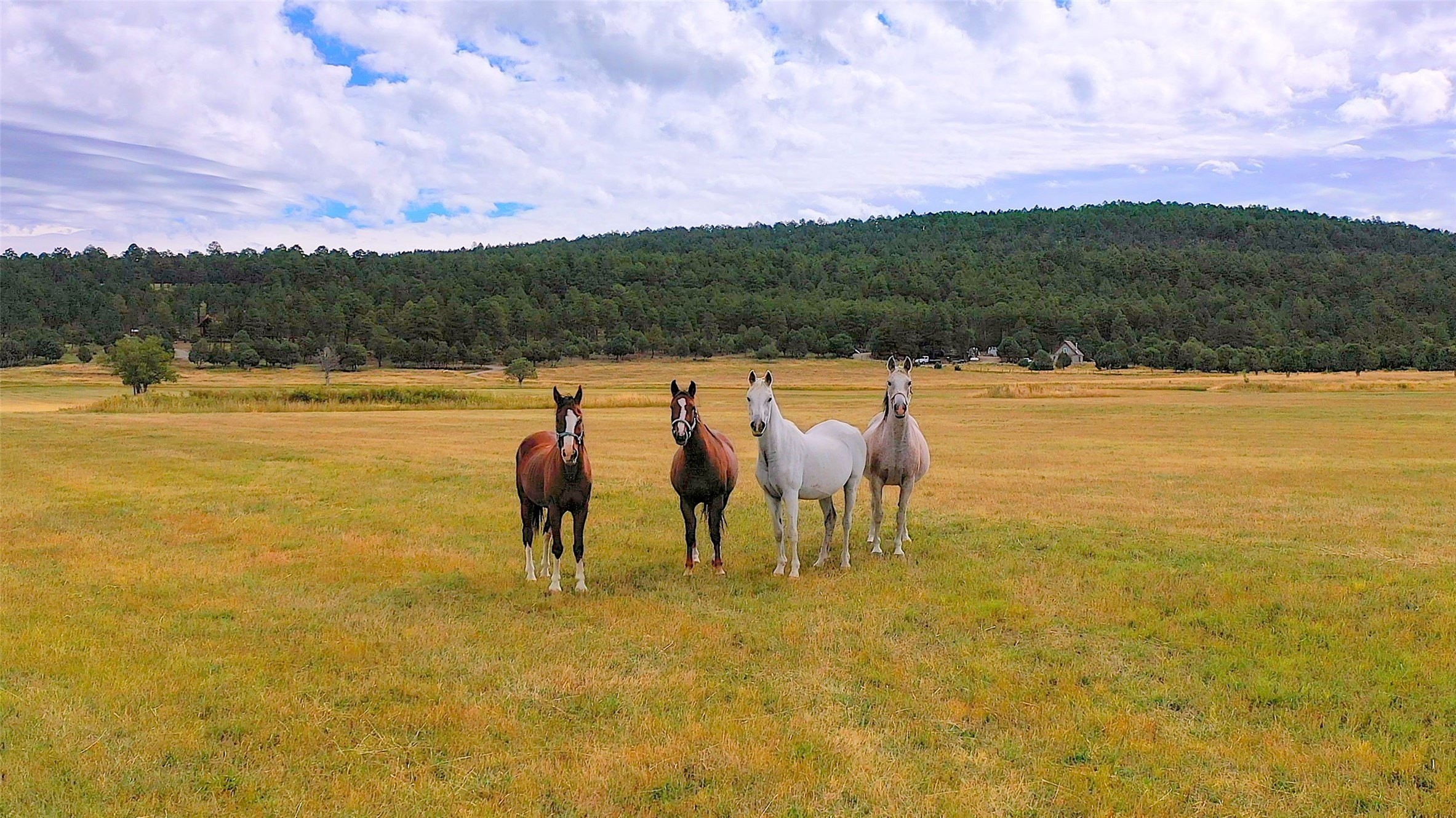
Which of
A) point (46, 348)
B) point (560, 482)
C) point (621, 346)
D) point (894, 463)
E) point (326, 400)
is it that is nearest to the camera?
point (560, 482)

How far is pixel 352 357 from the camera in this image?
11550 centimetres

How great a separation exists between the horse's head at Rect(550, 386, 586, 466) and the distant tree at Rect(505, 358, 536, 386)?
78.2m

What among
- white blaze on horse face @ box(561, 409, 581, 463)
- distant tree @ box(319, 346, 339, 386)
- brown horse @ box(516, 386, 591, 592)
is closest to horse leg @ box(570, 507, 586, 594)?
brown horse @ box(516, 386, 591, 592)

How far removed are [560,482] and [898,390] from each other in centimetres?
475

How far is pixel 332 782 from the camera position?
5316 millimetres

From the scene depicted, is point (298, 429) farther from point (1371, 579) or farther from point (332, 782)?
point (1371, 579)

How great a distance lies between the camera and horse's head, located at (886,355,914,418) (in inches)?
450

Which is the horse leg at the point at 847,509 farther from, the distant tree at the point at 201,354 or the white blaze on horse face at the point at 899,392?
the distant tree at the point at 201,354

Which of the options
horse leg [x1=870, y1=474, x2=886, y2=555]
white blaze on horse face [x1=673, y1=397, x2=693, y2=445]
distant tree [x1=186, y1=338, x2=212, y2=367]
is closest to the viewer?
white blaze on horse face [x1=673, y1=397, x2=693, y2=445]

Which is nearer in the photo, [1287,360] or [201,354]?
[1287,360]

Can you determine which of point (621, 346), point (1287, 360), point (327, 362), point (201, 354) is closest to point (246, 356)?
point (201, 354)

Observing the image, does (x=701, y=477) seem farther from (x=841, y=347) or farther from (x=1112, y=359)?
(x=1112, y=359)

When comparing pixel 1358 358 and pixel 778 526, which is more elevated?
Result: pixel 1358 358

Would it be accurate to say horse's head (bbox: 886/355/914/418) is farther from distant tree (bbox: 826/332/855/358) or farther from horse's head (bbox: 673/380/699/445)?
distant tree (bbox: 826/332/855/358)
